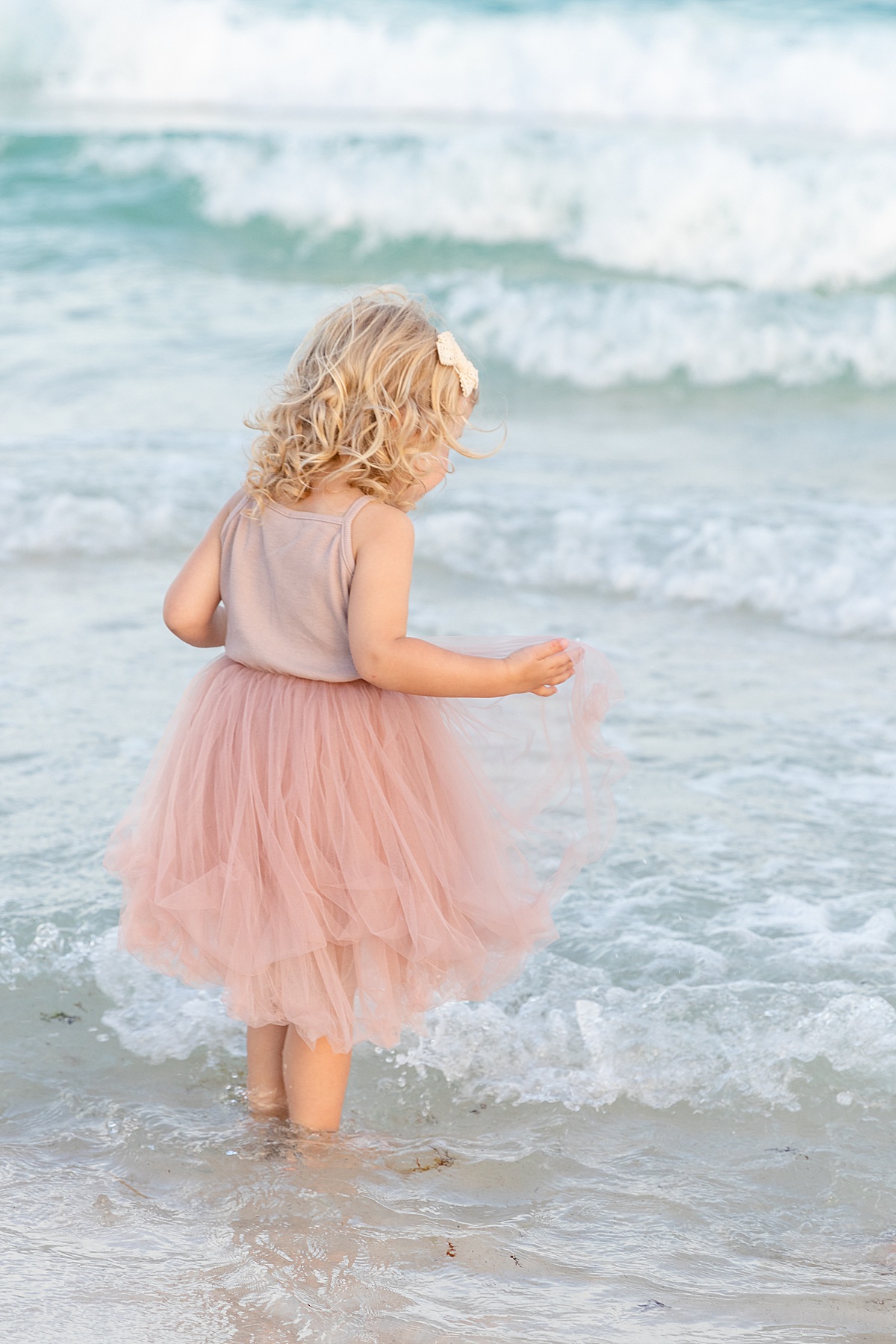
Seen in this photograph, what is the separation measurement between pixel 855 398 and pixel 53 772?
20.1 feet

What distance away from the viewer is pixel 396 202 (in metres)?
11.9

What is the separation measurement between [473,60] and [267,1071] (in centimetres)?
1503

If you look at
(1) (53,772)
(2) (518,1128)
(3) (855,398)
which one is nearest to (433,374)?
(2) (518,1128)

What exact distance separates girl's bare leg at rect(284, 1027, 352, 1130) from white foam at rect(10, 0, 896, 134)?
530 inches

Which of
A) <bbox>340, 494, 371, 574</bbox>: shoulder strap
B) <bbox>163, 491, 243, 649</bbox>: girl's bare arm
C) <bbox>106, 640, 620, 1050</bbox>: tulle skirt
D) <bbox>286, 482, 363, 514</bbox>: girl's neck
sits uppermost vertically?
<bbox>286, 482, 363, 514</bbox>: girl's neck

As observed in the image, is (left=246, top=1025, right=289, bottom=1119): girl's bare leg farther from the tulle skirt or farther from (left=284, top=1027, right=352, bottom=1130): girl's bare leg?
the tulle skirt

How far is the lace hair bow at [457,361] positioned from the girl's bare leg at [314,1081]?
109 centimetres

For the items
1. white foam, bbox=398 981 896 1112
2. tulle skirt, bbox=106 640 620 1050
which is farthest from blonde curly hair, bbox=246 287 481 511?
white foam, bbox=398 981 896 1112

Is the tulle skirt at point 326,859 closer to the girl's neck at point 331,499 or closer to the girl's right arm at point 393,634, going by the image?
the girl's right arm at point 393,634

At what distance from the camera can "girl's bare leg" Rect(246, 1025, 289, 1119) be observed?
244 centimetres

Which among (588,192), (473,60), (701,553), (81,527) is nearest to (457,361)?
(701,553)

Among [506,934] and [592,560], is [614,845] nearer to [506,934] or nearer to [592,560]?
[506,934]

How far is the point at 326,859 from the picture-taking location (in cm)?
217

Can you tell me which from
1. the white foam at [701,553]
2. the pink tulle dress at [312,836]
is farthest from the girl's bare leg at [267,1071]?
the white foam at [701,553]
